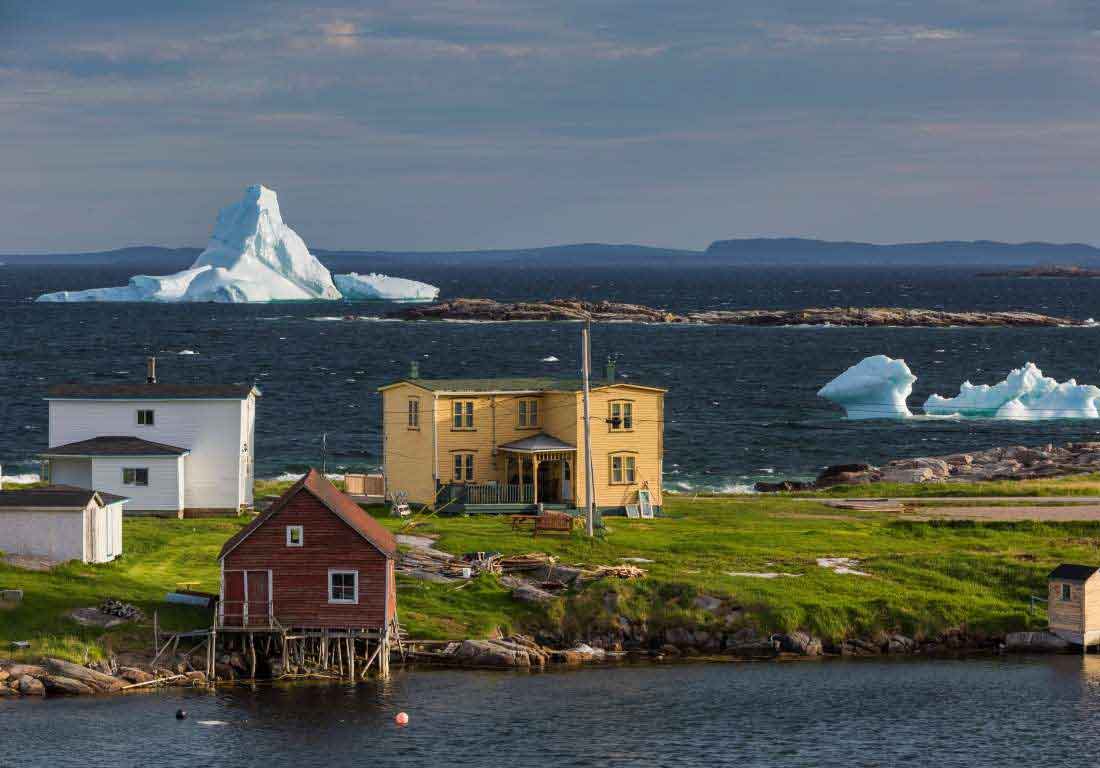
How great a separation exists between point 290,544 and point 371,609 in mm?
2799

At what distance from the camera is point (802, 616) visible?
161ft

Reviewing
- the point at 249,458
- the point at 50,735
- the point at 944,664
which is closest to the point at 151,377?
the point at 249,458

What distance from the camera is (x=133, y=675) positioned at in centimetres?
4338

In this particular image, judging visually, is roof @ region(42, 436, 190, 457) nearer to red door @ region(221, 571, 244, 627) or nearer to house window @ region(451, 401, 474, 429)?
house window @ region(451, 401, 474, 429)

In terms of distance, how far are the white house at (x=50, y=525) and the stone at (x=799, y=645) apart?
65.8 feet

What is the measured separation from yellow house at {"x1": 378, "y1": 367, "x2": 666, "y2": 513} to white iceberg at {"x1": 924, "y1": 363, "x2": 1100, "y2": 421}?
58.3 m

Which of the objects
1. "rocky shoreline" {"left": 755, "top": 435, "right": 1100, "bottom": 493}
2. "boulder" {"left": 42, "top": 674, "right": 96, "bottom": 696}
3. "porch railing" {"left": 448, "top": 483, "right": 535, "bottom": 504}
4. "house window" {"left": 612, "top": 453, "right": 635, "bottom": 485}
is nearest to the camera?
"boulder" {"left": 42, "top": 674, "right": 96, "bottom": 696}

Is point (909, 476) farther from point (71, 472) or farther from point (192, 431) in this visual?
point (71, 472)

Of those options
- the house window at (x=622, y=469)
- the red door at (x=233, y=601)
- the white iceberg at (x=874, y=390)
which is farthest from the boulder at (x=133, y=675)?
the white iceberg at (x=874, y=390)

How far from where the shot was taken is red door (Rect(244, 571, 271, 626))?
45.2 m

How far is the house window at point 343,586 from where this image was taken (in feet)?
149

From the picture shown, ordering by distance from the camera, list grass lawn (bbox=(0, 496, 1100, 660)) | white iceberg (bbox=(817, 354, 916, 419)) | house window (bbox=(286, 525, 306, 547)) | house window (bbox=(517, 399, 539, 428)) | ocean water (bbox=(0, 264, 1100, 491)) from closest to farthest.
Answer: house window (bbox=(286, 525, 306, 547)) → grass lawn (bbox=(0, 496, 1100, 660)) → house window (bbox=(517, 399, 539, 428)) → ocean water (bbox=(0, 264, 1100, 491)) → white iceberg (bbox=(817, 354, 916, 419))

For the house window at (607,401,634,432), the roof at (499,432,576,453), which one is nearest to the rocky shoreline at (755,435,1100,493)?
the house window at (607,401,634,432)

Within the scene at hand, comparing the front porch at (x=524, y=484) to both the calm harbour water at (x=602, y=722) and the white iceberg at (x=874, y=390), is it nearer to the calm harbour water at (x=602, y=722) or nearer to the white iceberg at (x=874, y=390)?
the calm harbour water at (x=602, y=722)
